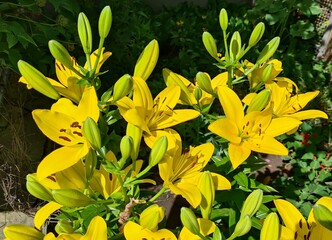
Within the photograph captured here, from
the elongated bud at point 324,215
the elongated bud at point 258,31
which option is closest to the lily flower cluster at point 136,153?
the elongated bud at point 324,215

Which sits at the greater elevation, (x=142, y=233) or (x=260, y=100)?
(x=260, y=100)

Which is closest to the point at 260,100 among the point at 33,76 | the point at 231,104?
the point at 231,104

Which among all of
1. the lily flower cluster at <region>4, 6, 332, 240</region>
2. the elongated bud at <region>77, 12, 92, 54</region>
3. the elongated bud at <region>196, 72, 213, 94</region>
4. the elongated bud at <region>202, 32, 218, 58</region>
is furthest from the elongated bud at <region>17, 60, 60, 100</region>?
the elongated bud at <region>202, 32, 218, 58</region>

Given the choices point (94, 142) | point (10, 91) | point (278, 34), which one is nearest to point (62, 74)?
point (94, 142)

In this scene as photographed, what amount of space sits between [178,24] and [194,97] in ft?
7.78

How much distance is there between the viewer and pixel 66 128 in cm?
91

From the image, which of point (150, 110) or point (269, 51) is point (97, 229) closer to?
point (150, 110)

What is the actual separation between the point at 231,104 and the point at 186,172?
0.17 m

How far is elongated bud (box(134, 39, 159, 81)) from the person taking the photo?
101 cm

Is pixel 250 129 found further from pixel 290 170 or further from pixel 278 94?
pixel 290 170

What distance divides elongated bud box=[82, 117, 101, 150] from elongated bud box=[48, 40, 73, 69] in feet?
0.65

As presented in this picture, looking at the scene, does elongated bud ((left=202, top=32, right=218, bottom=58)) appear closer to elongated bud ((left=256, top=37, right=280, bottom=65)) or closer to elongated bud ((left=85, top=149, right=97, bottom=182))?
elongated bud ((left=256, top=37, right=280, bottom=65))

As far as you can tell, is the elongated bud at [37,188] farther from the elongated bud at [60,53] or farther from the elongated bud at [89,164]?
the elongated bud at [60,53]

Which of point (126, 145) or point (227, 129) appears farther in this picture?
point (227, 129)
